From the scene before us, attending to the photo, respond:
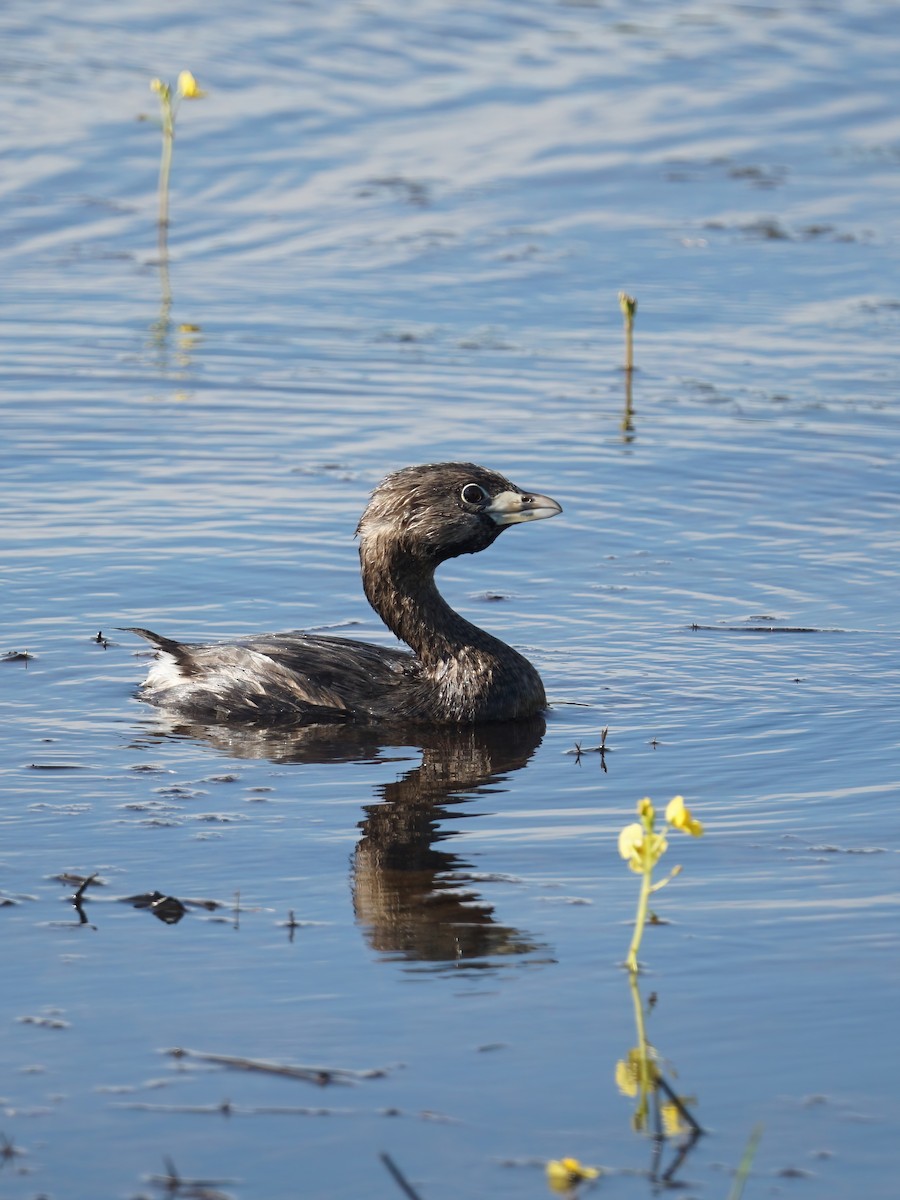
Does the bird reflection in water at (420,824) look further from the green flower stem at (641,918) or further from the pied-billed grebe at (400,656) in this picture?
the green flower stem at (641,918)

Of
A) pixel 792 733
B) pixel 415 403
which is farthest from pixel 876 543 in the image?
pixel 415 403

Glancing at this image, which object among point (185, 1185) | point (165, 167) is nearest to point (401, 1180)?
point (185, 1185)

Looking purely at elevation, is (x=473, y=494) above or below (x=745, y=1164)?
above

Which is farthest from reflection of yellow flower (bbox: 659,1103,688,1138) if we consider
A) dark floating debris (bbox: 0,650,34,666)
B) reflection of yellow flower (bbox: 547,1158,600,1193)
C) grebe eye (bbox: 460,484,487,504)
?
dark floating debris (bbox: 0,650,34,666)

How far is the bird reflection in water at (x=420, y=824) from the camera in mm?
6477

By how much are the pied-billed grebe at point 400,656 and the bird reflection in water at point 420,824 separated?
0.13 metres

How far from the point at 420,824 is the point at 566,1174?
3.07 metres

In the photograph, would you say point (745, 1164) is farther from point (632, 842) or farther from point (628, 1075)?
point (632, 842)

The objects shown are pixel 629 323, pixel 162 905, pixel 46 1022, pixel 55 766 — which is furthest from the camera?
pixel 629 323

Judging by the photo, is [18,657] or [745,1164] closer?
[745,1164]

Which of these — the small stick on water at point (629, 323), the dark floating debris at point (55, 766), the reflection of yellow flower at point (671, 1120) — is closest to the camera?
the reflection of yellow flower at point (671, 1120)

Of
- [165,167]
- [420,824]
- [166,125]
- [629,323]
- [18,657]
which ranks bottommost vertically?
[420,824]

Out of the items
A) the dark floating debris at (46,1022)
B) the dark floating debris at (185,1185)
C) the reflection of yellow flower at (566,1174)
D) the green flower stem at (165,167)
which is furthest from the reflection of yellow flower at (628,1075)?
the green flower stem at (165,167)

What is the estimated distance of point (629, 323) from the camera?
47.6ft
